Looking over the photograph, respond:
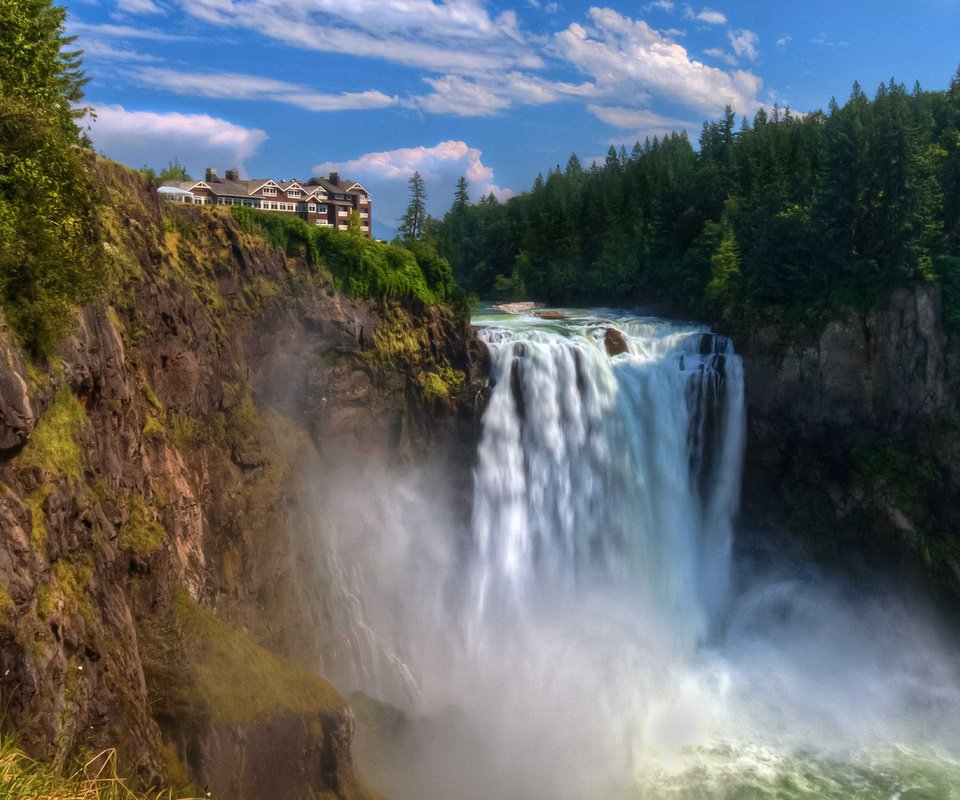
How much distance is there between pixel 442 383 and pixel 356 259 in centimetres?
546

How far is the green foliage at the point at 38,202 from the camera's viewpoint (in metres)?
12.3

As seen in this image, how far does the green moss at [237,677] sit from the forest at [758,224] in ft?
78.6

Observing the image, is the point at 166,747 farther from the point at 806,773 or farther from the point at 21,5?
the point at 806,773

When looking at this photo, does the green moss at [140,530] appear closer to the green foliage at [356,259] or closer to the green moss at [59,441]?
the green moss at [59,441]

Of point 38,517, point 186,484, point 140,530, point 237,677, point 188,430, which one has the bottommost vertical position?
point 237,677

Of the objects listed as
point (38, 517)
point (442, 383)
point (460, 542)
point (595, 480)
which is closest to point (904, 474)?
point (595, 480)

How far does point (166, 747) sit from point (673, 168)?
5666 cm

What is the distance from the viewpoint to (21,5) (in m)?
14.4

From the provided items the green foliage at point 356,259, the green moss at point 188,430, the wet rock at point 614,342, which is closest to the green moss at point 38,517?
the green moss at point 188,430

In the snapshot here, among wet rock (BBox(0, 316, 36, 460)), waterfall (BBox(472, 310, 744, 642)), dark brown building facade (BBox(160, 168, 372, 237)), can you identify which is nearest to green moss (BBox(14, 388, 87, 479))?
wet rock (BBox(0, 316, 36, 460))

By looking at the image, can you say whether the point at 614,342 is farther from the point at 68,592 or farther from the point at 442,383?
the point at 68,592

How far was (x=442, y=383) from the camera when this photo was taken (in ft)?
97.0

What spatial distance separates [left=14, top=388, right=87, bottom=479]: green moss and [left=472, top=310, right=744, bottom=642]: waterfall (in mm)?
17032

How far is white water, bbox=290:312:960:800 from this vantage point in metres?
22.5
